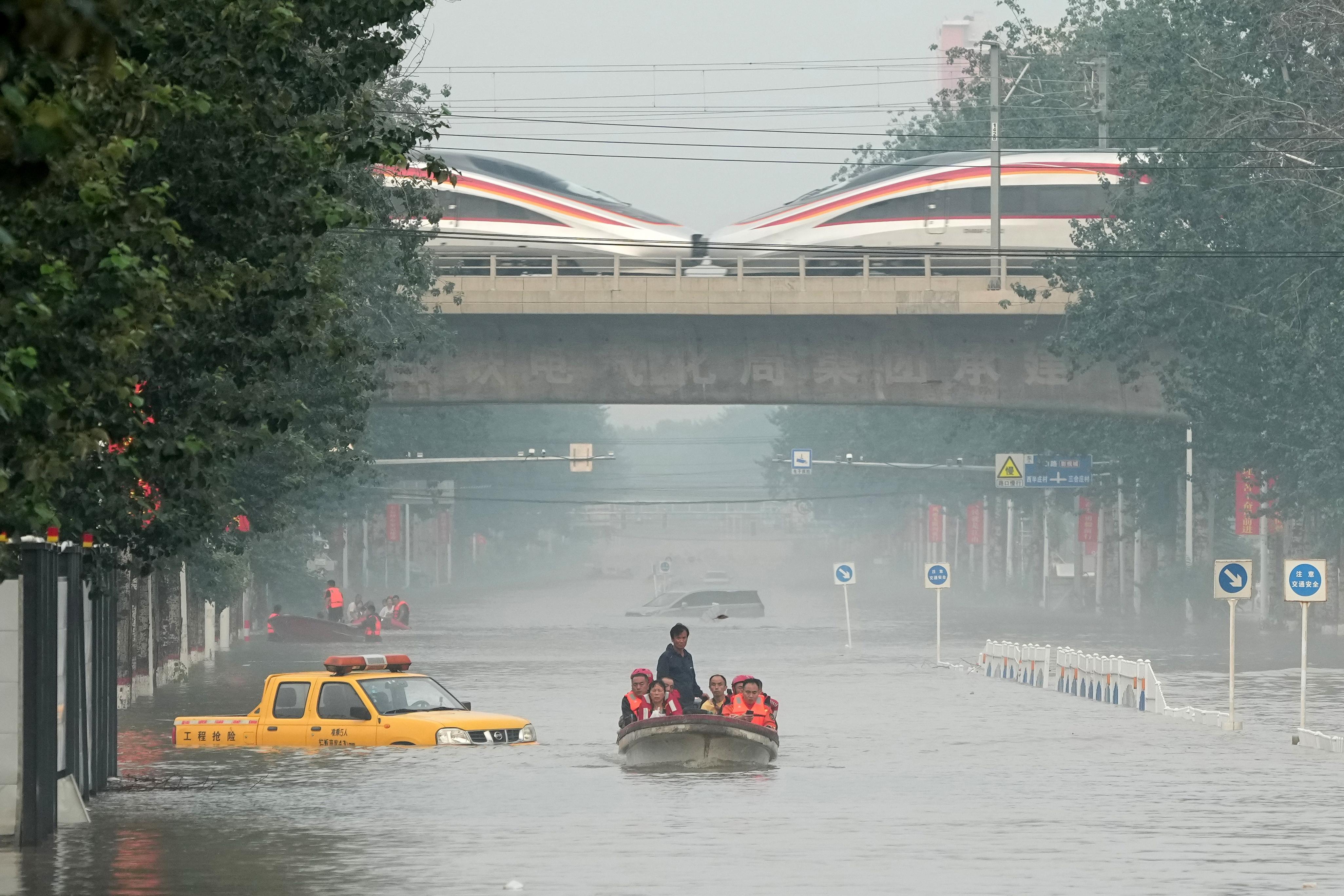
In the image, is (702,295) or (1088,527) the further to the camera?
(1088,527)

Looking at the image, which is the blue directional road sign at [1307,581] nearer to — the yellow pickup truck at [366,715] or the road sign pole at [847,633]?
the yellow pickup truck at [366,715]

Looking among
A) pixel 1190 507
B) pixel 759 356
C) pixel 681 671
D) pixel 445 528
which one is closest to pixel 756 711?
pixel 681 671

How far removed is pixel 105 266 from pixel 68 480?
1656 mm

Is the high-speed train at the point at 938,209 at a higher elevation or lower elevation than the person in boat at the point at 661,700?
higher

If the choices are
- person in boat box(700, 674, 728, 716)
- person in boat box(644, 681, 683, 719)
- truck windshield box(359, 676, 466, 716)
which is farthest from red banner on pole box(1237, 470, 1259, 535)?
person in boat box(644, 681, 683, 719)

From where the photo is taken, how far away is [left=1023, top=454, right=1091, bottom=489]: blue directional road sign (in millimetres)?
74562

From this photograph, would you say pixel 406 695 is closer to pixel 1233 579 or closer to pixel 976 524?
pixel 1233 579

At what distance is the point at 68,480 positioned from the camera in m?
12.6

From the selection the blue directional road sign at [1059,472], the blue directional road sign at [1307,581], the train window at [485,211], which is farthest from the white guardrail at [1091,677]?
the blue directional road sign at [1059,472]

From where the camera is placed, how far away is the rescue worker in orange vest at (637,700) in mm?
25122

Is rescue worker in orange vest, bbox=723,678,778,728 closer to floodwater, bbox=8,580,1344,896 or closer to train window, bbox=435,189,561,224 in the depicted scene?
floodwater, bbox=8,580,1344,896

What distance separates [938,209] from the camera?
188ft

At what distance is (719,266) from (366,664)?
1173 inches

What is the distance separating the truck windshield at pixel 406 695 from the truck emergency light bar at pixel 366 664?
188 mm
